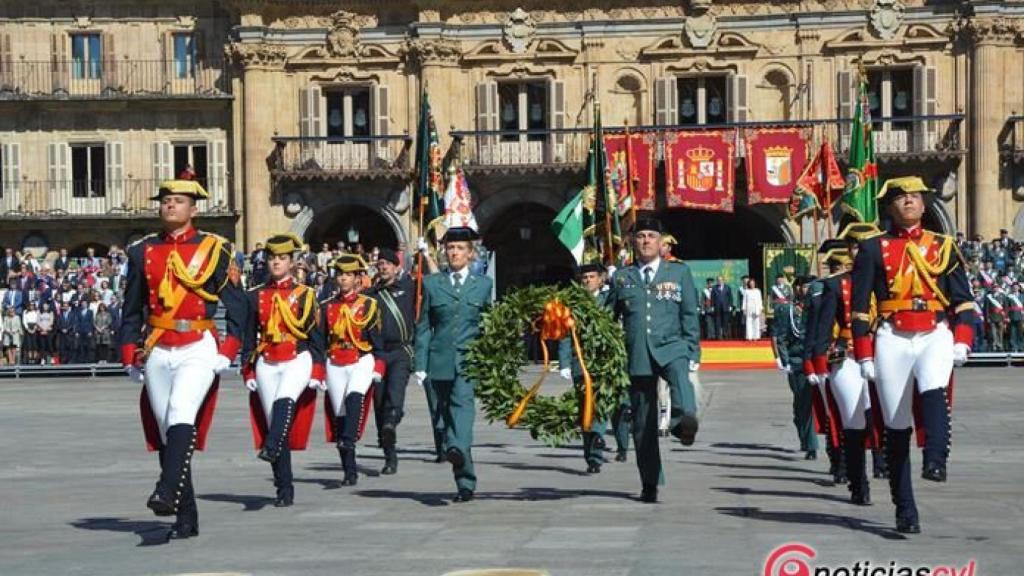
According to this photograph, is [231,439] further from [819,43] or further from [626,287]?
[819,43]

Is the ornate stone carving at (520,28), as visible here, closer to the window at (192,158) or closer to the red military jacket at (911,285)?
the window at (192,158)

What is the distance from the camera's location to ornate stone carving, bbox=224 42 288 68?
51.9 m

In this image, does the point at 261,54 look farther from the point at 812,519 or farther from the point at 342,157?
the point at 812,519

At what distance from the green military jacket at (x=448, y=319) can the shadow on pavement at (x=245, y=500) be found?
62.3 inches

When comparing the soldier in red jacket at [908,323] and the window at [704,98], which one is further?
the window at [704,98]

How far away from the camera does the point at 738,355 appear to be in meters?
40.1

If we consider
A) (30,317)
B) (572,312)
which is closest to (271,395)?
(572,312)

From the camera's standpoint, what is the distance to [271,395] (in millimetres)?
15203

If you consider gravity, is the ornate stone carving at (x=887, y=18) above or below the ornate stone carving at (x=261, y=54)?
above

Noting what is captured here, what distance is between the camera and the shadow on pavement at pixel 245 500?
14992mm

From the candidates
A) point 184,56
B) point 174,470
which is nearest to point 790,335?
point 174,470

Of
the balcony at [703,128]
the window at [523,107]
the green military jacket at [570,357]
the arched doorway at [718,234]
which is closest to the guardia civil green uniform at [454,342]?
the green military jacket at [570,357]

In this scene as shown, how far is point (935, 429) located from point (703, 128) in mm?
37956

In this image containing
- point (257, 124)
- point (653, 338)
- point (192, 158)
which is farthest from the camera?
point (192, 158)
